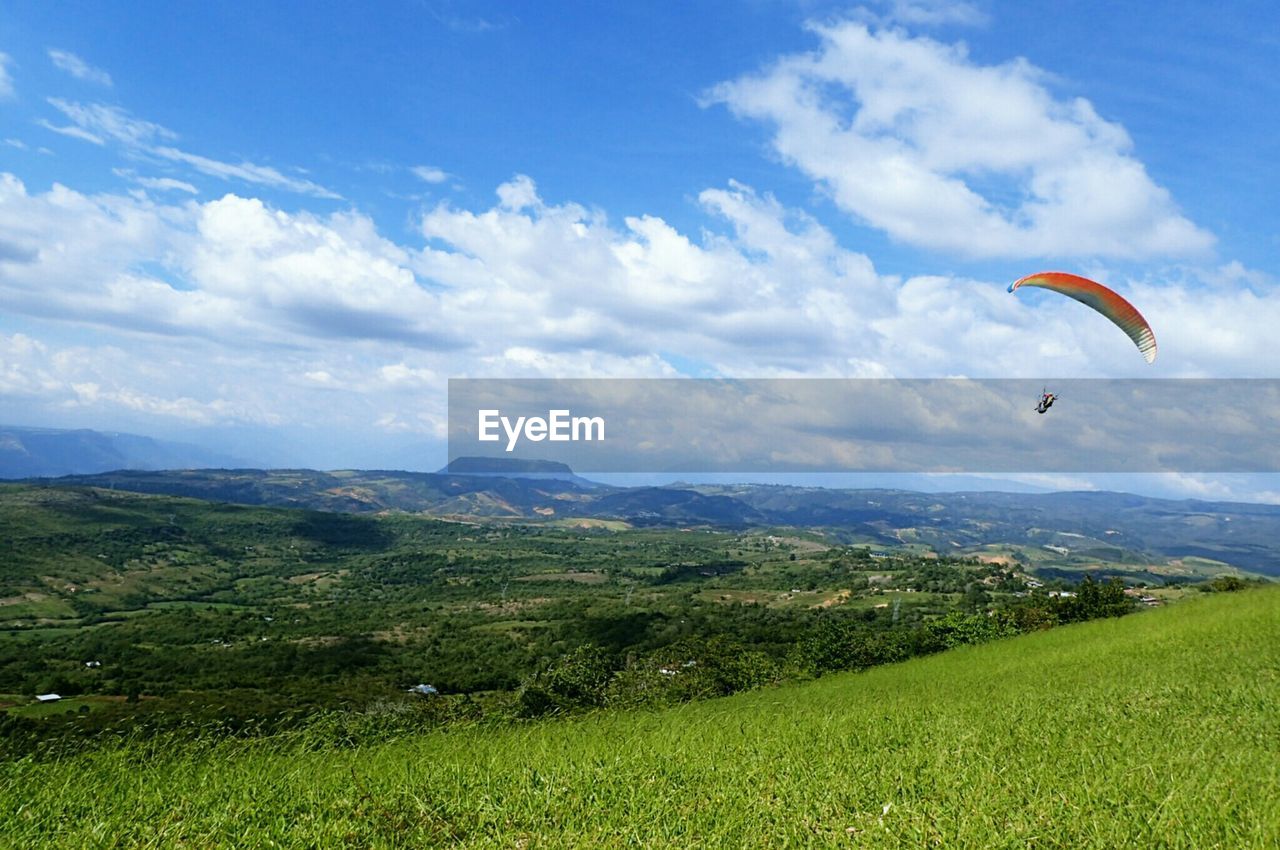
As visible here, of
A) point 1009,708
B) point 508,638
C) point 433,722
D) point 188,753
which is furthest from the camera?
point 508,638

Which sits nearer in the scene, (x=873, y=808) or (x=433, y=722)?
(x=873, y=808)

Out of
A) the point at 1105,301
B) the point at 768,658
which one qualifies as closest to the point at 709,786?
the point at 1105,301

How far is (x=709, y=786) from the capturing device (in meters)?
7.61

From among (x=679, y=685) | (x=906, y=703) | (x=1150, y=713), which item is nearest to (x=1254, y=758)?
(x=1150, y=713)

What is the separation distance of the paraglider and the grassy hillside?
17.5m

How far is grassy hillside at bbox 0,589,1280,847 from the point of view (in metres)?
5.97

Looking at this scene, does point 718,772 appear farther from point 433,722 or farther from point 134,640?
point 134,640

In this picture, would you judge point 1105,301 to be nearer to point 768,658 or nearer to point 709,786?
point 709,786

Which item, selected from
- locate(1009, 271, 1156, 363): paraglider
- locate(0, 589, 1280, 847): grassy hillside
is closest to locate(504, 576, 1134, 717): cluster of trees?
locate(1009, 271, 1156, 363): paraglider

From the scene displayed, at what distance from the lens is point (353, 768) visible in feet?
26.1

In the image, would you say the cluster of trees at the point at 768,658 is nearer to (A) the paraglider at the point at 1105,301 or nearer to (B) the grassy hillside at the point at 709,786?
(A) the paraglider at the point at 1105,301

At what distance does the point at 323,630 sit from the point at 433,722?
478 ft

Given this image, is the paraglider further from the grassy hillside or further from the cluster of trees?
the cluster of trees

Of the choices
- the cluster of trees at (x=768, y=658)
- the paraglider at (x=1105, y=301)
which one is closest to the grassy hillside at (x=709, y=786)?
the paraglider at (x=1105, y=301)
